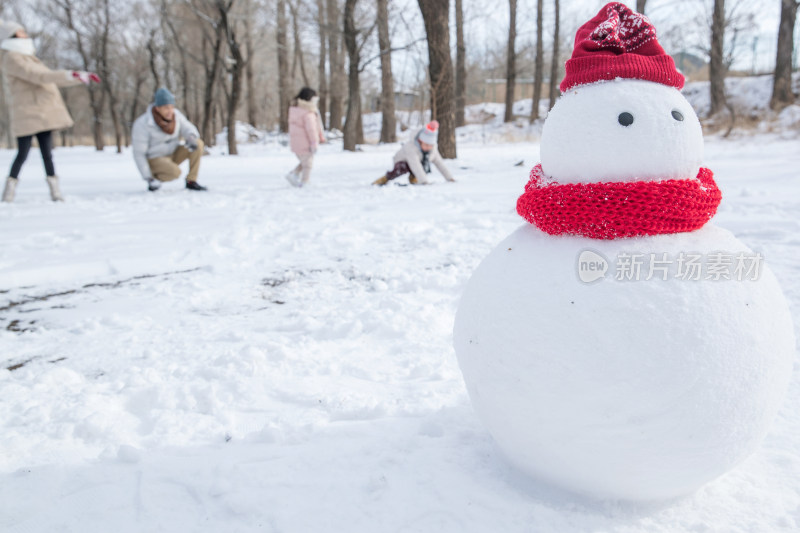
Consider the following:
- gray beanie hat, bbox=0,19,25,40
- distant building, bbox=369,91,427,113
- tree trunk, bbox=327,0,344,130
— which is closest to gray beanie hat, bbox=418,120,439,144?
gray beanie hat, bbox=0,19,25,40

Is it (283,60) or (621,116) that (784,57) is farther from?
(621,116)

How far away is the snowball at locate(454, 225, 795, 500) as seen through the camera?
1.21 m

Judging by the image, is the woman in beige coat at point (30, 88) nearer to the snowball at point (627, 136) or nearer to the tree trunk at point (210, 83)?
the snowball at point (627, 136)

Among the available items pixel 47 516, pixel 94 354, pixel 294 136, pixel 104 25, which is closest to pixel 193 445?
pixel 47 516

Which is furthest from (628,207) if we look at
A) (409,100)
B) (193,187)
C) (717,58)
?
(409,100)

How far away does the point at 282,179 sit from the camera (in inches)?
345

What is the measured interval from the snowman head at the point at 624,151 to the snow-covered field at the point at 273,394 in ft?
2.45

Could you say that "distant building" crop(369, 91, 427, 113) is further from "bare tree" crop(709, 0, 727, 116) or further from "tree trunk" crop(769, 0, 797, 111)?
"tree trunk" crop(769, 0, 797, 111)

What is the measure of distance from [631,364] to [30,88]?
24.1 ft

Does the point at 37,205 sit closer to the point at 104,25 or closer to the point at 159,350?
the point at 159,350

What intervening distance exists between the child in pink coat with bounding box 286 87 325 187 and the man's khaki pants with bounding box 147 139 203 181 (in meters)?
1.31

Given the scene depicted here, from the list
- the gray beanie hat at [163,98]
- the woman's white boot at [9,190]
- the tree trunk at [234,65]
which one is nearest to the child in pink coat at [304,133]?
the gray beanie hat at [163,98]

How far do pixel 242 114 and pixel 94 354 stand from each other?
1751 inches

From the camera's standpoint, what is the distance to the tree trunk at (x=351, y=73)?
13.3 meters
